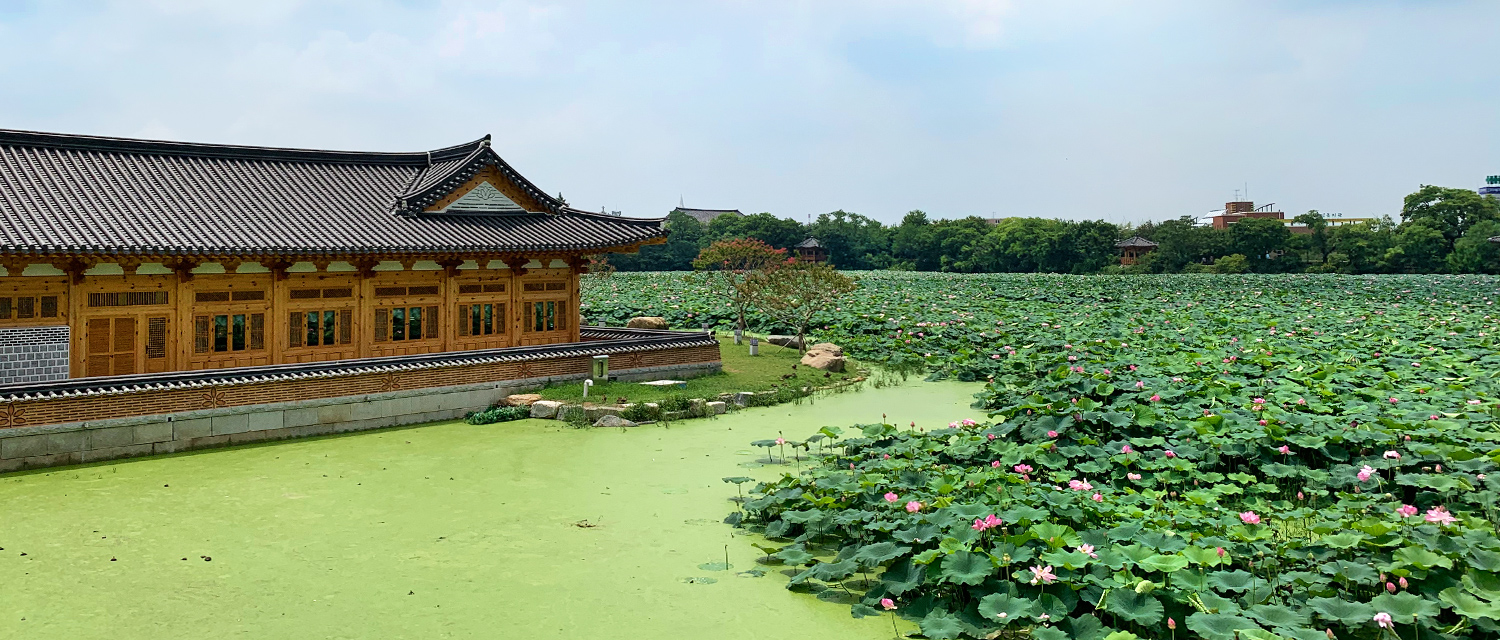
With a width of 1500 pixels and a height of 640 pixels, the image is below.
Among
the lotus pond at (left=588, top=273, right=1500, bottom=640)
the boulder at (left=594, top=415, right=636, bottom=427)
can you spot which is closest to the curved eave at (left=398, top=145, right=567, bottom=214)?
the boulder at (left=594, top=415, right=636, bottom=427)

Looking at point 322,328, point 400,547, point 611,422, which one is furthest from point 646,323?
point 400,547

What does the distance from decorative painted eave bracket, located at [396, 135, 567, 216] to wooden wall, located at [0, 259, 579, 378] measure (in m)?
1.22

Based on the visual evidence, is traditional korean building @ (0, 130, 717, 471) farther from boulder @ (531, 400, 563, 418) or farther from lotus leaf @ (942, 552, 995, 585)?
lotus leaf @ (942, 552, 995, 585)

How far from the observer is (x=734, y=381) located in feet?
55.1

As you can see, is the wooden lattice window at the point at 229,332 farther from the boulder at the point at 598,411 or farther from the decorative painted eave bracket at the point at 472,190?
the boulder at the point at 598,411

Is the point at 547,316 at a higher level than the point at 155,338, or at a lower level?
higher

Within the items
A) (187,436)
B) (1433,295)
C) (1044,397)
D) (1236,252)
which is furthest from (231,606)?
(1236,252)

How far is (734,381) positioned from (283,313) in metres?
7.21

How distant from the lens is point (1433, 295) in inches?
1231

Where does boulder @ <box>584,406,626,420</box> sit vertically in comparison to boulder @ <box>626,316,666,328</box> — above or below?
below

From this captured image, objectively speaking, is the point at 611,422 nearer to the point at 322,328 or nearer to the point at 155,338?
the point at 322,328

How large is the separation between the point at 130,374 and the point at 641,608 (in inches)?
408

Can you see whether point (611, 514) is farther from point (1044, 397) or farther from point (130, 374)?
point (130, 374)

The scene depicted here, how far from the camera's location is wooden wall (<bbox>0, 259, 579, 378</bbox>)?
1295cm
